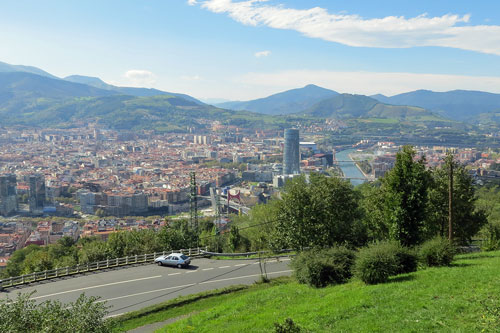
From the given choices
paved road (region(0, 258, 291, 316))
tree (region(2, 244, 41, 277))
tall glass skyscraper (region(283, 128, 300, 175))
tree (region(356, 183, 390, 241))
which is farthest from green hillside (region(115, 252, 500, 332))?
tall glass skyscraper (region(283, 128, 300, 175))

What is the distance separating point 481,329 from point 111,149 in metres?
169

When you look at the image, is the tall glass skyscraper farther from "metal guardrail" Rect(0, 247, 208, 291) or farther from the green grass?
the green grass

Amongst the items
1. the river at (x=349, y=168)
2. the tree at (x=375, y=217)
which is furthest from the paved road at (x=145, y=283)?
the river at (x=349, y=168)

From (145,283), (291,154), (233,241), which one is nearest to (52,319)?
(145,283)

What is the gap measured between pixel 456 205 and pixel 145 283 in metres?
12.5

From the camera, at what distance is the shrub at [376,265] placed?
902cm

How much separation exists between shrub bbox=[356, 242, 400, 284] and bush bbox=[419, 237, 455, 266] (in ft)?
3.13

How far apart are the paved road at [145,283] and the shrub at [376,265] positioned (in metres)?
6.09

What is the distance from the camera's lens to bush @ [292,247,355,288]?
10391 mm

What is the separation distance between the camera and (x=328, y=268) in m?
10.4

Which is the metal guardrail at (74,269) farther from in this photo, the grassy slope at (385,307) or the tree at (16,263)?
the tree at (16,263)

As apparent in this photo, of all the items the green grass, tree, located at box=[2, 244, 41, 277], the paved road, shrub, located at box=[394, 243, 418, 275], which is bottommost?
tree, located at box=[2, 244, 41, 277]

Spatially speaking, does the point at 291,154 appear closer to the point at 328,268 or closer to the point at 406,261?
the point at 328,268

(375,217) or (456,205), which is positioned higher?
(456,205)
